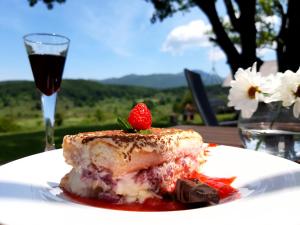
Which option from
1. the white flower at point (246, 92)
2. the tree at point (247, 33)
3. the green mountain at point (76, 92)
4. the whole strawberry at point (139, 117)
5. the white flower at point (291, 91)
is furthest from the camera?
the green mountain at point (76, 92)

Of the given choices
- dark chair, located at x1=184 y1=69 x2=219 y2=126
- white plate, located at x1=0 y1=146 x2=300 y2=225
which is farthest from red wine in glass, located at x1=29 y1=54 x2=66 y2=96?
dark chair, located at x1=184 y1=69 x2=219 y2=126

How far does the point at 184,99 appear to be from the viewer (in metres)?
22.1

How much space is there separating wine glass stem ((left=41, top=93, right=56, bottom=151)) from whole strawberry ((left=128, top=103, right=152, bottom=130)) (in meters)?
0.51

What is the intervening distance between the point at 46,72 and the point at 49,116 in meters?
0.22

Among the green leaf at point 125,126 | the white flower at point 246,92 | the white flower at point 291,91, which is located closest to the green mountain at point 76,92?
the white flower at point 246,92

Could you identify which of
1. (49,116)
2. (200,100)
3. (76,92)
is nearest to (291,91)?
(49,116)

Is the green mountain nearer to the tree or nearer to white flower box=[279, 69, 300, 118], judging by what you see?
the tree

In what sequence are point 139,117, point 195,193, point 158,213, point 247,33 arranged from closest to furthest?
1. point 158,213
2. point 195,193
3. point 139,117
4. point 247,33

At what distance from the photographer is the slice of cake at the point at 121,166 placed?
1.25 metres

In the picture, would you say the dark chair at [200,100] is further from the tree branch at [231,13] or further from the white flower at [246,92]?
the tree branch at [231,13]

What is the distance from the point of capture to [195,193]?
3.64ft

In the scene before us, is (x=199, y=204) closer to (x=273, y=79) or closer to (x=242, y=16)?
(x=273, y=79)

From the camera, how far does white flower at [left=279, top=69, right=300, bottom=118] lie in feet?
5.18

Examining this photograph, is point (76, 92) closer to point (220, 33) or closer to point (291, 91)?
point (220, 33)
